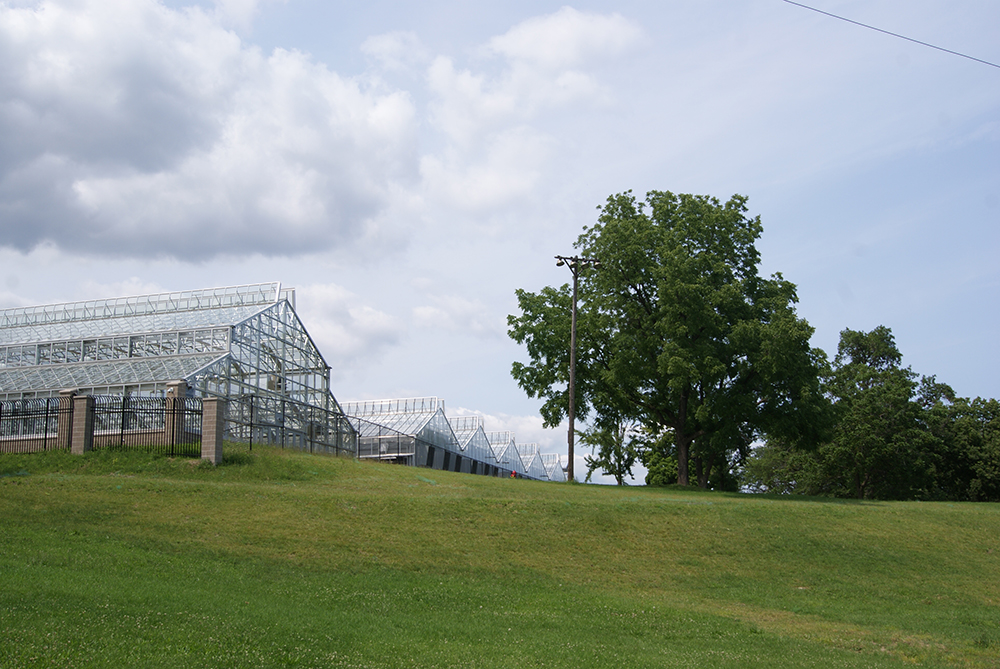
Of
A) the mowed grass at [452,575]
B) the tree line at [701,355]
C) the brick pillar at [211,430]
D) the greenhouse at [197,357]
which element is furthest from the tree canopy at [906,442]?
the brick pillar at [211,430]

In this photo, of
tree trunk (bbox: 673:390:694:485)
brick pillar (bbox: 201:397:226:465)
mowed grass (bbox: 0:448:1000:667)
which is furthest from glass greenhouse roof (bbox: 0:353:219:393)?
tree trunk (bbox: 673:390:694:485)

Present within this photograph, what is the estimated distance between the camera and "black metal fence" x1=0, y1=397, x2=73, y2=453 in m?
26.8

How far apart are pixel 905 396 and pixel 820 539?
107ft

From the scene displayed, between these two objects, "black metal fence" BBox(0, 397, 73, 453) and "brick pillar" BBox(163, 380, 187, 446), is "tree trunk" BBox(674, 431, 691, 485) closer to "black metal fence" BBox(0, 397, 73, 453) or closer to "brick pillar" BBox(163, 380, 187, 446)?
"brick pillar" BBox(163, 380, 187, 446)

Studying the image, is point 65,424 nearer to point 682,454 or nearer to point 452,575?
point 452,575

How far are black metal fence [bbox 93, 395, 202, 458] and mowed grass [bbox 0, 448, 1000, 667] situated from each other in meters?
1.01

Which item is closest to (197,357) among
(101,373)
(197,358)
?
(197,358)

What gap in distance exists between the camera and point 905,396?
4881cm

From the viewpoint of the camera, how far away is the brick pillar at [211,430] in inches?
1009

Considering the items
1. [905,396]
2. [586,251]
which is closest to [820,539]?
[586,251]

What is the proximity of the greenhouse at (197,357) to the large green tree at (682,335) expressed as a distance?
39.4ft

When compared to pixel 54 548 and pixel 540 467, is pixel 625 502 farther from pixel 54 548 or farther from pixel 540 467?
pixel 540 467

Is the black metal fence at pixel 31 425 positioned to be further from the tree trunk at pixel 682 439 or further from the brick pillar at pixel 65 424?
the tree trunk at pixel 682 439

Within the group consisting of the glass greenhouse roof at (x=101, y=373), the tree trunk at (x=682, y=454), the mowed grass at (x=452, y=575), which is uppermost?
the glass greenhouse roof at (x=101, y=373)
